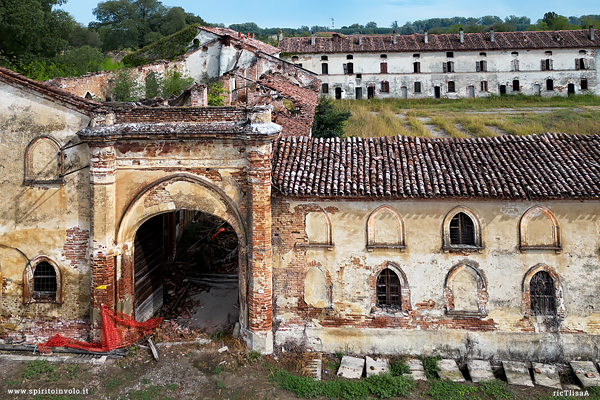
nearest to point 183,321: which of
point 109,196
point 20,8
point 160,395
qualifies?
point 160,395

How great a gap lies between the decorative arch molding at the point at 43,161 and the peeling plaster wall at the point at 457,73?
40.8 m

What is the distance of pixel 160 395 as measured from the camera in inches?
409

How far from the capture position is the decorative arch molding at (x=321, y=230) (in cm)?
1195

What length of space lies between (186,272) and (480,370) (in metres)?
10.6

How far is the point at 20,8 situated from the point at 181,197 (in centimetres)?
2133

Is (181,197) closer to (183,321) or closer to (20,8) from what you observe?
(183,321)

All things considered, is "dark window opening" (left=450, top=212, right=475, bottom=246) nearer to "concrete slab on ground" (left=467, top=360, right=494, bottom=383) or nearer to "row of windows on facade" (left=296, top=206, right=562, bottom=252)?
"row of windows on facade" (left=296, top=206, right=562, bottom=252)

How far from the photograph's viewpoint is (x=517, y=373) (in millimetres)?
11148

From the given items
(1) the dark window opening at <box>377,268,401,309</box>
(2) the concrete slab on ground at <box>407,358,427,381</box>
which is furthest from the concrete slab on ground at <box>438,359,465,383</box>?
(1) the dark window opening at <box>377,268,401,309</box>

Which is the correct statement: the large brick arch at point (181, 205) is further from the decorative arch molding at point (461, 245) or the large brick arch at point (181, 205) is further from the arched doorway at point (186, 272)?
the decorative arch molding at point (461, 245)

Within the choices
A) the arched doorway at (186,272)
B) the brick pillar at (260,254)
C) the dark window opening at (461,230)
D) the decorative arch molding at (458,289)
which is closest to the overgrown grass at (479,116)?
the arched doorway at (186,272)

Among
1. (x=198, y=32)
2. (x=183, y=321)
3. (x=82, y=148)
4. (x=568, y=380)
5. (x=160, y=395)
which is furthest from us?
(x=198, y=32)

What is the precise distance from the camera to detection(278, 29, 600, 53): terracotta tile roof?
48653mm

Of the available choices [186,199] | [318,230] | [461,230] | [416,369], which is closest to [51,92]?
[186,199]
